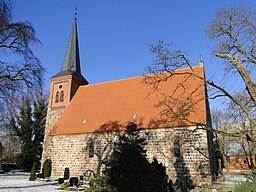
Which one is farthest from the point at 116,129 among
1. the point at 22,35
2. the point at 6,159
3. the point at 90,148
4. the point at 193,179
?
the point at 6,159

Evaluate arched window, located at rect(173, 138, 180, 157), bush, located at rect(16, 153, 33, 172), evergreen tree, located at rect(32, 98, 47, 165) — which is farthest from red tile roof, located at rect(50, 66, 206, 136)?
bush, located at rect(16, 153, 33, 172)

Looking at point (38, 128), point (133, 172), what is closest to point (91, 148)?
point (133, 172)

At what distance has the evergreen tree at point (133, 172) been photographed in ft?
19.0

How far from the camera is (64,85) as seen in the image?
72.3ft

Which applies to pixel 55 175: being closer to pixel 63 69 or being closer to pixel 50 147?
pixel 50 147

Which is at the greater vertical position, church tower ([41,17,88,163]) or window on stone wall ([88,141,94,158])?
church tower ([41,17,88,163])

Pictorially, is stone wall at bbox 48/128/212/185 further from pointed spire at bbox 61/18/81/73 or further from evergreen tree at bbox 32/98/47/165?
evergreen tree at bbox 32/98/47/165

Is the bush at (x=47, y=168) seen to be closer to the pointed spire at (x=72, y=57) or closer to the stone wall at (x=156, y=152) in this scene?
the stone wall at (x=156, y=152)

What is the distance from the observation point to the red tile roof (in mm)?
15466

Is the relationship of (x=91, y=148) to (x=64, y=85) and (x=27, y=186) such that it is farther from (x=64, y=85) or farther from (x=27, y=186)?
(x=64, y=85)

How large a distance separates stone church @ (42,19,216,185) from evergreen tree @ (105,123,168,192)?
4887 millimetres

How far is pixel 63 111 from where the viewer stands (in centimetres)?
2112

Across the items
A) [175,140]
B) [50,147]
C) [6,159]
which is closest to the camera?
[175,140]

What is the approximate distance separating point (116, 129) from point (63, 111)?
7.38 m
